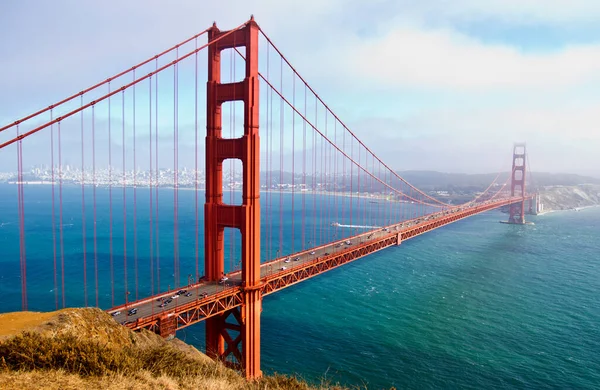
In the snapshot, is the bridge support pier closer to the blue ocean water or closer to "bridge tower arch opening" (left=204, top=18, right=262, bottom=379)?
"bridge tower arch opening" (left=204, top=18, right=262, bottom=379)

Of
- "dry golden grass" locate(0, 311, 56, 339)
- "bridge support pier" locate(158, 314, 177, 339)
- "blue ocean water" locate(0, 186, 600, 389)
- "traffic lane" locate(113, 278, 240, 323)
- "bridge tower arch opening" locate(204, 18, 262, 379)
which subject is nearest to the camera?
"dry golden grass" locate(0, 311, 56, 339)

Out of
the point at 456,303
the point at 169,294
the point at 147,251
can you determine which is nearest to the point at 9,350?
the point at 169,294

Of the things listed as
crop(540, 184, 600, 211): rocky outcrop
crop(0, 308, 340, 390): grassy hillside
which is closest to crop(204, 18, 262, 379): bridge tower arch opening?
crop(0, 308, 340, 390): grassy hillside

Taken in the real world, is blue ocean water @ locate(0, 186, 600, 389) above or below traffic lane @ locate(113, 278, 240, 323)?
below

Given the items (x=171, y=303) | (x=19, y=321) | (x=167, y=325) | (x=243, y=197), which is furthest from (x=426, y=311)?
(x=19, y=321)

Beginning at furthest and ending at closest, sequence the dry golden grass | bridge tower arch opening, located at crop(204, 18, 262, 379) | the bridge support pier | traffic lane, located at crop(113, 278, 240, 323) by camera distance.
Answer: bridge tower arch opening, located at crop(204, 18, 262, 379)
traffic lane, located at crop(113, 278, 240, 323)
the bridge support pier
the dry golden grass

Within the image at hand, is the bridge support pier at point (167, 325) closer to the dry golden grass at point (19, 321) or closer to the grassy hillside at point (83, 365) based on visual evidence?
the grassy hillside at point (83, 365)

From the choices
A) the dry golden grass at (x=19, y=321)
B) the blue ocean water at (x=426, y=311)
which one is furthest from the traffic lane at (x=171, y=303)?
the blue ocean water at (x=426, y=311)
